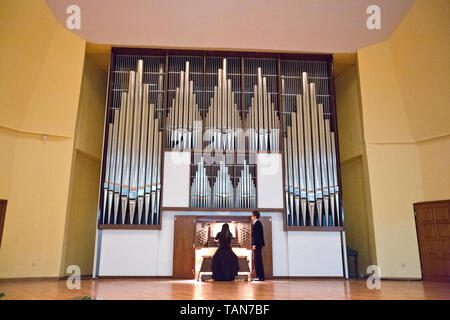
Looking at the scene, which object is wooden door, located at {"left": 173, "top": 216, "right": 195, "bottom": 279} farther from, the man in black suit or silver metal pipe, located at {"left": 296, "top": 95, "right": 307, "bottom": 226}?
silver metal pipe, located at {"left": 296, "top": 95, "right": 307, "bottom": 226}

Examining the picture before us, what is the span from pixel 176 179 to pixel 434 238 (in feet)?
18.7

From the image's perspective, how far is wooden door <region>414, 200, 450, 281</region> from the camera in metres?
7.77

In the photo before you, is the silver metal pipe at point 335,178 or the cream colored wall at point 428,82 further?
the silver metal pipe at point 335,178

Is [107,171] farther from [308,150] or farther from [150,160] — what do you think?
[308,150]

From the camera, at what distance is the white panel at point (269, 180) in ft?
27.3

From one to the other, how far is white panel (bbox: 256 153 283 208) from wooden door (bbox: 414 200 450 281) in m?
3.04

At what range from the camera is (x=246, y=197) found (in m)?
8.27

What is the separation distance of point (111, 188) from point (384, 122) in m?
6.32

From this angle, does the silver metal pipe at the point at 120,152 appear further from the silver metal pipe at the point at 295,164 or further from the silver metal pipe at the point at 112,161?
the silver metal pipe at the point at 295,164

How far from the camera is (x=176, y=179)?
830cm

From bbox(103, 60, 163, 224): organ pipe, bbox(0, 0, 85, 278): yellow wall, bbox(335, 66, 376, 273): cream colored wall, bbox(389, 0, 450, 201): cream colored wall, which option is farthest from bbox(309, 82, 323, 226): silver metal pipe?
bbox(0, 0, 85, 278): yellow wall

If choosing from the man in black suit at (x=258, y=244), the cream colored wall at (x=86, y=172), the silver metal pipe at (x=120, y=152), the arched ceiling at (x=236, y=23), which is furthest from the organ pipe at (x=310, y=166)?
the cream colored wall at (x=86, y=172)

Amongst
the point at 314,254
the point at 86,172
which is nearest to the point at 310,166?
the point at 314,254

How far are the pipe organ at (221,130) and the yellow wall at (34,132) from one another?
93 centimetres
